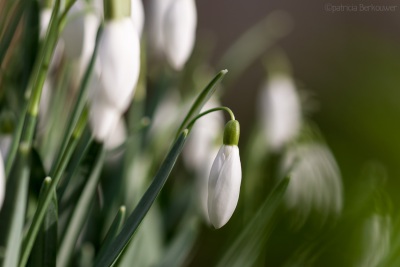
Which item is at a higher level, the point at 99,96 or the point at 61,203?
the point at 99,96

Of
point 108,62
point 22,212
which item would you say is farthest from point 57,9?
point 22,212

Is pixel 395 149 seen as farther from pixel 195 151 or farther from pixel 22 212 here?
pixel 195 151

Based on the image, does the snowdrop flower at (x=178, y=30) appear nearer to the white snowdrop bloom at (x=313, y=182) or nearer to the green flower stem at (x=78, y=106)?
the green flower stem at (x=78, y=106)

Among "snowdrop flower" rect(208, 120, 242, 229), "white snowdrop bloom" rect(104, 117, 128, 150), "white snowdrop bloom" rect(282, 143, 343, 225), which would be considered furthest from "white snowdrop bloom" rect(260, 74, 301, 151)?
"snowdrop flower" rect(208, 120, 242, 229)

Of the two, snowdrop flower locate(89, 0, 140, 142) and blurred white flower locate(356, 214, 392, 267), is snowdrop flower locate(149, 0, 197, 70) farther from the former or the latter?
blurred white flower locate(356, 214, 392, 267)

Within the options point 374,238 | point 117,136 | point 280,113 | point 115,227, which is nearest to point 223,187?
point 115,227

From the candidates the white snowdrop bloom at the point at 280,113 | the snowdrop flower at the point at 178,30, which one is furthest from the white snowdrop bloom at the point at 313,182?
the snowdrop flower at the point at 178,30
